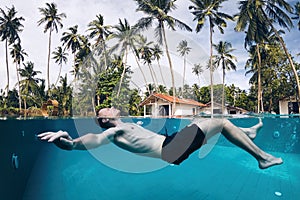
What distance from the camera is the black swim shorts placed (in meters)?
1.92

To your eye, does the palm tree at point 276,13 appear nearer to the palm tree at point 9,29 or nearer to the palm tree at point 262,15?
the palm tree at point 262,15

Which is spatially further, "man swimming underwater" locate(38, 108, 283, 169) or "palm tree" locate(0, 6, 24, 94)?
"palm tree" locate(0, 6, 24, 94)

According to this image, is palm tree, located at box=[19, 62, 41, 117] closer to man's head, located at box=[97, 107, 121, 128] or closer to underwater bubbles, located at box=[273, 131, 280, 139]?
underwater bubbles, located at box=[273, 131, 280, 139]

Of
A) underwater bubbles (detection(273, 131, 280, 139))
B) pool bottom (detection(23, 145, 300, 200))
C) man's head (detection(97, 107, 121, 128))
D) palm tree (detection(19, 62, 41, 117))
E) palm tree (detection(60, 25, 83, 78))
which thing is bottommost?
pool bottom (detection(23, 145, 300, 200))

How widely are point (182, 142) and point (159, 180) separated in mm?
3155

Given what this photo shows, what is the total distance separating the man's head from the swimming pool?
205cm

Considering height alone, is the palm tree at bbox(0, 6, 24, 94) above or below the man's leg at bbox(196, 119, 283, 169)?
above

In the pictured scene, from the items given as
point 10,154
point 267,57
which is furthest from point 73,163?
point 267,57

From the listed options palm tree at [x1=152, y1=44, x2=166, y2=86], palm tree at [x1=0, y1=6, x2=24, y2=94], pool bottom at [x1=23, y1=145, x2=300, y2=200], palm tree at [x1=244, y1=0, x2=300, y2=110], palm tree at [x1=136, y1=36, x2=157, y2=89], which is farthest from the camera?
palm tree at [x1=0, y1=6, x2=24, y2=94]

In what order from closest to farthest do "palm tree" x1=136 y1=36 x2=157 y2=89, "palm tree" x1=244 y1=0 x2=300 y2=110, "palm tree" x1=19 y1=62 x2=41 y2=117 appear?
1. "palm tree" x1=136 y1=36 x2=157 y2=89
2. "palm tree" x1=244 y1=0 x2=300 y2=110
3. "palm tree" x1=19 y1=62 x2=41 y2=117

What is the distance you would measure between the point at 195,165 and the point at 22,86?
19.0 m

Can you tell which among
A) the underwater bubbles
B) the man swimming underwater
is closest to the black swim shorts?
the man swimming underwater

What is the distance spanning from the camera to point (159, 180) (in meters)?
4.83

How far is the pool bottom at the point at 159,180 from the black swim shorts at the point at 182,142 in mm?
2477
